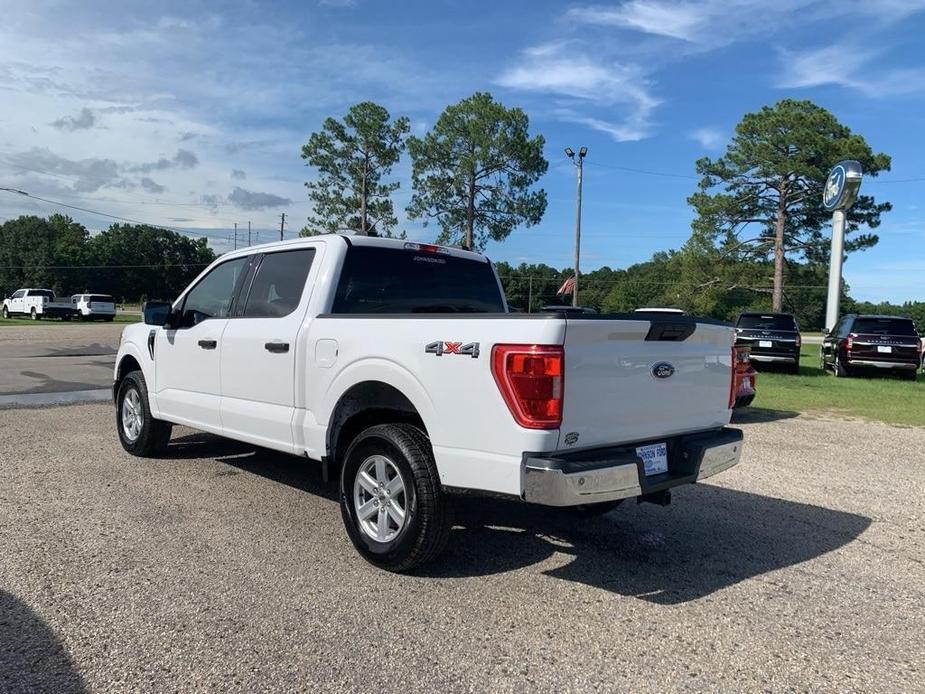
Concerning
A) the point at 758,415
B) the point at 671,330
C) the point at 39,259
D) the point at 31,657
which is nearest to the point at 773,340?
the point at 758,415

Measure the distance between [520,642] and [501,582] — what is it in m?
0.70

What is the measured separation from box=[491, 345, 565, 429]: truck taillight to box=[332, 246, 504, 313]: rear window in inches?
69.8

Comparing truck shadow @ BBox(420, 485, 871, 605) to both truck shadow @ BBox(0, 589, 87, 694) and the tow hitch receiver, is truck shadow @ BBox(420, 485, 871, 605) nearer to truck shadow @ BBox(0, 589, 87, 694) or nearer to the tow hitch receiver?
the tow hitch receiver

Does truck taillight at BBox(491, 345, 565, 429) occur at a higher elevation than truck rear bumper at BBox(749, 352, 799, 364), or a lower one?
higher

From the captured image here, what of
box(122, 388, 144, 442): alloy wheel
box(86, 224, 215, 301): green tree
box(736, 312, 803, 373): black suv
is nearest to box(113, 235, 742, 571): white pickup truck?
box(122, 388, 144, 442): alloy wheel

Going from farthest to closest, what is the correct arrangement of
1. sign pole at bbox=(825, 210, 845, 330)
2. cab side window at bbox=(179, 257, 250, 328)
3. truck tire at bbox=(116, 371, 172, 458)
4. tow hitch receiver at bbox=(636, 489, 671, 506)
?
1. sign pole at bbox=(825, 210, 845, 330)
2. truck tire at bbox=(116, 371, 172, 458)
3. cab side window at bbox=(179, 257, 250, 328)
4. tow hitch receiver at bbox=(636, 489, 671, 506)

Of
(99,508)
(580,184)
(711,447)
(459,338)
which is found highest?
(580,184)

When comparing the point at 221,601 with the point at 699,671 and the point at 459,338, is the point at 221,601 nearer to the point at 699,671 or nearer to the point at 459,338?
the point at 459,338

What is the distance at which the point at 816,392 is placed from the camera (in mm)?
14266

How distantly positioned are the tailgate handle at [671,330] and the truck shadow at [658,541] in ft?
4.61

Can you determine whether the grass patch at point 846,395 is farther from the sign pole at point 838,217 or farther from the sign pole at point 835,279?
A: the sign pole at point 838,217

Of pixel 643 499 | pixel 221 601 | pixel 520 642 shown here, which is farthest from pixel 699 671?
pixel 221 601

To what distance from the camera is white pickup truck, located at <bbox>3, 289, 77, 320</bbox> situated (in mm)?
46031

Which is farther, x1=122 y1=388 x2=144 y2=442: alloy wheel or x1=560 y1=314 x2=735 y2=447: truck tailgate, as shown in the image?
x1=122 y1=388 x2=144 y2=442: alloy wheel
